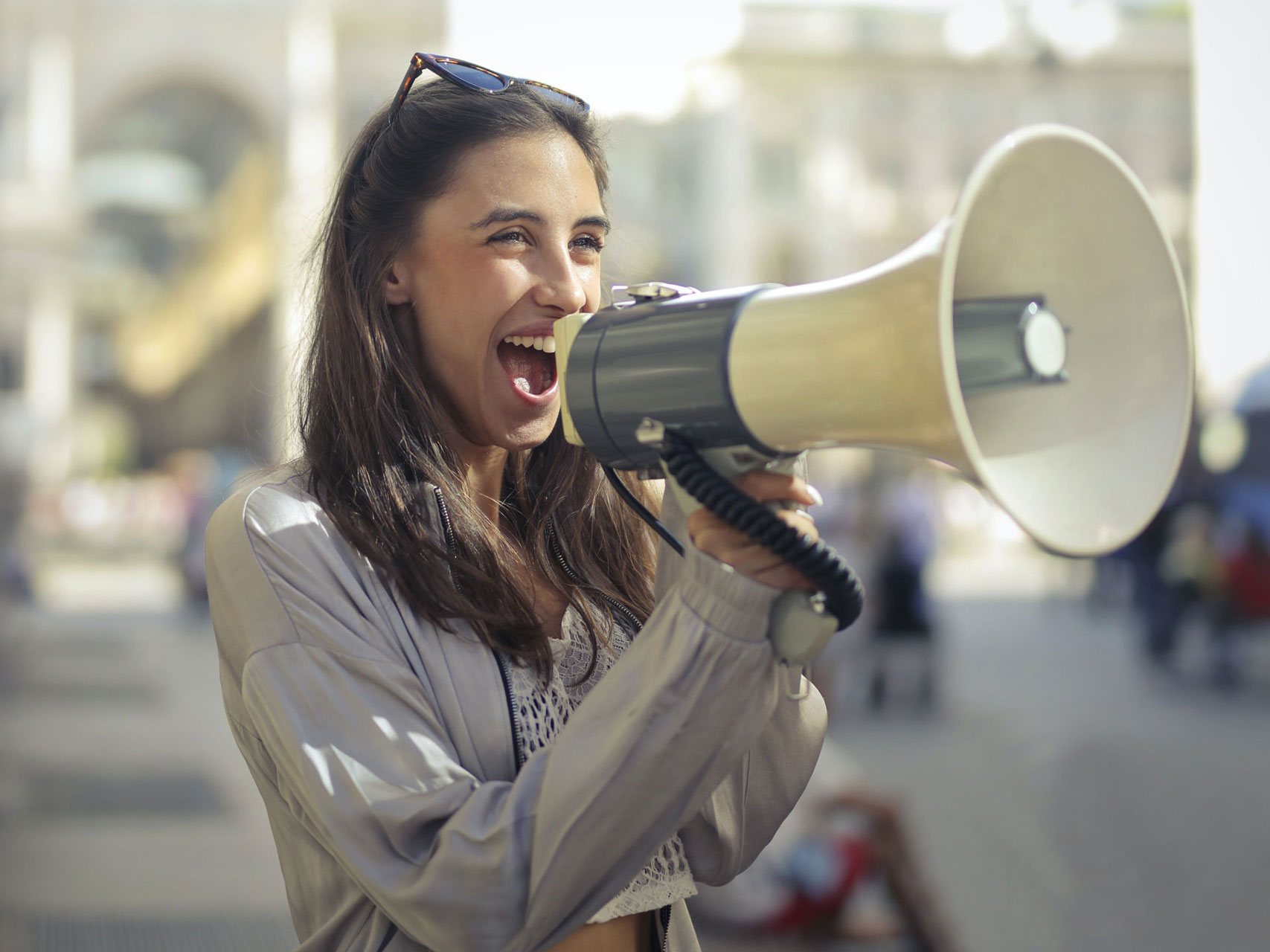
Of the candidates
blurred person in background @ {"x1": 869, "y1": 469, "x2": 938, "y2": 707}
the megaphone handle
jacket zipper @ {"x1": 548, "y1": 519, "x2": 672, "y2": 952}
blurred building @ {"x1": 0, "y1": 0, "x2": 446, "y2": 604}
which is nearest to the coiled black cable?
the megaphone handle

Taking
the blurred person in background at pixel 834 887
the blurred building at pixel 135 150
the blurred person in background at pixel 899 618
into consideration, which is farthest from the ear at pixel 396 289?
the blurred building at pixel 135 150

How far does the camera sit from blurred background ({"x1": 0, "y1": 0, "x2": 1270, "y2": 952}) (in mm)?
4246

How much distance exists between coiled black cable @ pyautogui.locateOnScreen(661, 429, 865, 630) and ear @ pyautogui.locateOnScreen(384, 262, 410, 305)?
1.38ft

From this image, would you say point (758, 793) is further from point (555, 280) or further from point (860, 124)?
point (860, 124)

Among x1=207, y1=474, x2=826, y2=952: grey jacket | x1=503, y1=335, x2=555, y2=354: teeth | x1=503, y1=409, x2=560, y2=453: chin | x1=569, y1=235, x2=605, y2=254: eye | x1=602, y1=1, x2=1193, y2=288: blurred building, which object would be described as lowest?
x1=207, y1=474, x2=826, y2=952: grey jacket

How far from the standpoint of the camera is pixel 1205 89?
4.37 meters

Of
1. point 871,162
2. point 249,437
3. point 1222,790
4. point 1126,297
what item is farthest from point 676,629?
A: point 871,162

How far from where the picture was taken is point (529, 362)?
1.18 m

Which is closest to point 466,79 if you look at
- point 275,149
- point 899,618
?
point 899,618

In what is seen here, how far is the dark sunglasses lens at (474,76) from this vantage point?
1.17 meters

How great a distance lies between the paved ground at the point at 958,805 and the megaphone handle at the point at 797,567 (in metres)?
2.70

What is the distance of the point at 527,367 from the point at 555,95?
258mm

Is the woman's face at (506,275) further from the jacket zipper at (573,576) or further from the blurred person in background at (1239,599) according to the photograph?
the blurred person in background at (1239,599)

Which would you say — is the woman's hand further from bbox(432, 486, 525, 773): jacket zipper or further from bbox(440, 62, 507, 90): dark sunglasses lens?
bbox(440, 62, 507, 90): dark sunglasses lens
